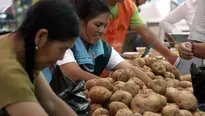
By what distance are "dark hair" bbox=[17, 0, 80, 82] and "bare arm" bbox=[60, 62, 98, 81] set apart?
32.2 inches

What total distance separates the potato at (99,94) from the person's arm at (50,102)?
1.07 feet

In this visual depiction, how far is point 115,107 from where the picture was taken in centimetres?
178

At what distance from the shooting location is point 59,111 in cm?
157

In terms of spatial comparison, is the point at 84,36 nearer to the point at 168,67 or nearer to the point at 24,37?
the point at 168,67

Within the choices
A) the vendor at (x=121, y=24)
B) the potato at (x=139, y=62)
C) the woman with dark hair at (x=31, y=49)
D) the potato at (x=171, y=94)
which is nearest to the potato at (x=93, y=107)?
the potato at (x=171, y=94)

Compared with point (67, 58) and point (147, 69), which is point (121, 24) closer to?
point (147, 69)

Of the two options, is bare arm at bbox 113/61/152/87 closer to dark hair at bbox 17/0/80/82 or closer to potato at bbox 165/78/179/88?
potato at bbox 165/78/179/88

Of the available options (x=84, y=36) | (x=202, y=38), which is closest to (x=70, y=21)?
(x=84, y=36)

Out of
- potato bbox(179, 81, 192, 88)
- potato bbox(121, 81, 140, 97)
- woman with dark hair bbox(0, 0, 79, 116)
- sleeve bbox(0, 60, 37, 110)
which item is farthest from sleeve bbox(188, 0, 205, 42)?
sleeve bbox(0, 60, 37, 110)

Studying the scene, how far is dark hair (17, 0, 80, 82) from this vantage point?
1.22m

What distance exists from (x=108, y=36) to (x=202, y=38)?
669mm

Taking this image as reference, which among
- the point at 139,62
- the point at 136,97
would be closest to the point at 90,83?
the point at 136,97

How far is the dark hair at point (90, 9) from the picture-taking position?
2.10 m

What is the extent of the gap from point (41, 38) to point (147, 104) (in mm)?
726
